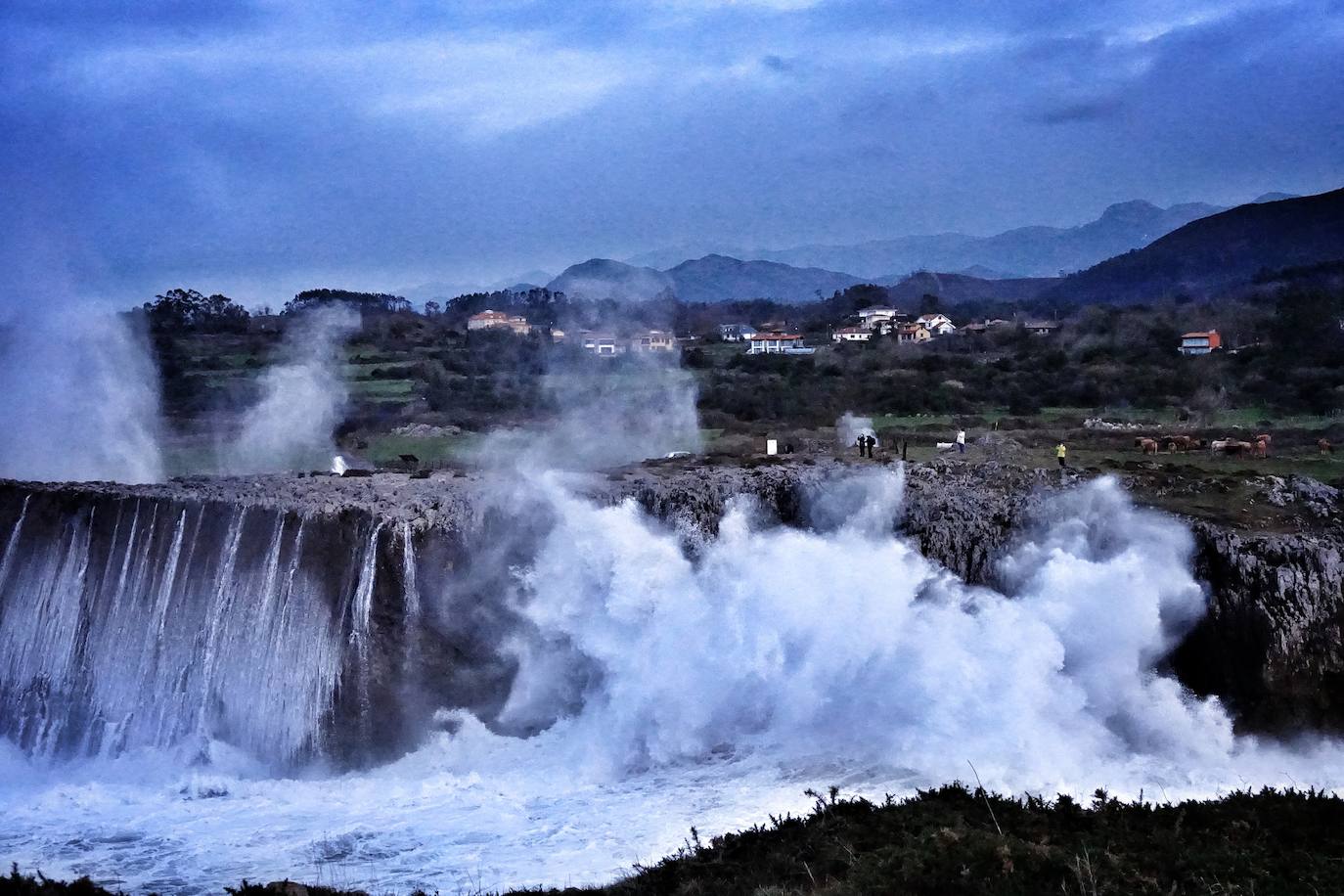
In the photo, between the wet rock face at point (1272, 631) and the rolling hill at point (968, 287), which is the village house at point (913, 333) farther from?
the wet rock face at point (1272, 631)

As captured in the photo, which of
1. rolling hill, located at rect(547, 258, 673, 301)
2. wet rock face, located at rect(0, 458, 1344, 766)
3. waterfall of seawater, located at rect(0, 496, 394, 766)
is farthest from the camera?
rolling hill, located at rect(547, 258, 673, 301)

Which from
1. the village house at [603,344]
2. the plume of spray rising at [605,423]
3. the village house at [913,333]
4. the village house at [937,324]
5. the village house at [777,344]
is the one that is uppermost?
the village house at [937,324]

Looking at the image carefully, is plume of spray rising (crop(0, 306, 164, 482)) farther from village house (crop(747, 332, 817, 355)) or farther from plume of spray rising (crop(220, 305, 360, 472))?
village house (crop(747, 332, 817, 355))

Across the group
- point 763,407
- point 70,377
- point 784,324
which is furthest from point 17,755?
point 784,324

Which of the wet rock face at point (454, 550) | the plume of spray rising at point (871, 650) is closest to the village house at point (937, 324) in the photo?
the wet rock face at point (454, 550)

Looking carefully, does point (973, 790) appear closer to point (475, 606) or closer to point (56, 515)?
point (475, 606)

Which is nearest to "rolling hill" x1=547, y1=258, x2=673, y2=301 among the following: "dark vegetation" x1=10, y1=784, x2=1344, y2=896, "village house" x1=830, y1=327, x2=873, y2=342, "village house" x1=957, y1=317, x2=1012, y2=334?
"village house" x1=830, y1=327, x2=873, y2=342
